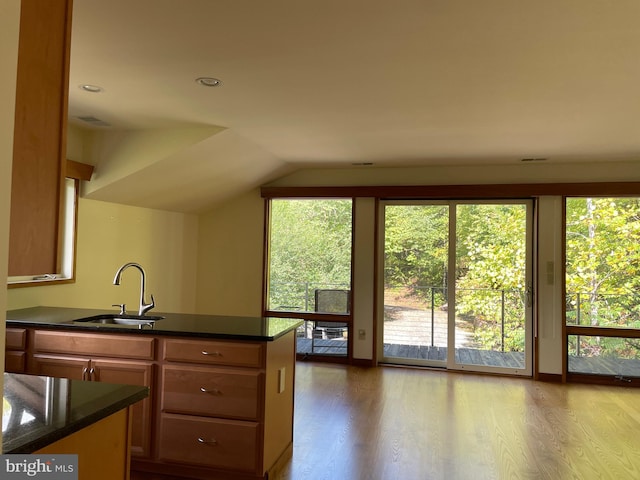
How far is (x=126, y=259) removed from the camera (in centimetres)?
455

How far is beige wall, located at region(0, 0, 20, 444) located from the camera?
80 centimetres

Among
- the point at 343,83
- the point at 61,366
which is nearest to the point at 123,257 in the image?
the point at 61,366

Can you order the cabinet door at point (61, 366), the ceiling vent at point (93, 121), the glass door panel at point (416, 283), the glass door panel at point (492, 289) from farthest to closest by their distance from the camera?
the glass door panel at point (416, 283)
the glass door panel at point (492, 289)
the ceiling vent at point (93, 121)
the cabinet door at point (61, 366)

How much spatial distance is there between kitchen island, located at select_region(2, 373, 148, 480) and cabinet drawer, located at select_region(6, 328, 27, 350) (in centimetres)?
145

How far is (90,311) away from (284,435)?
1723mm

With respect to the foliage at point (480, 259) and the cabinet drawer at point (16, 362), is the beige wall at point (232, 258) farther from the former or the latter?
the cabinet drawer at point (16, 362)

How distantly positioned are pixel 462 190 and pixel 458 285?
1.11 meters

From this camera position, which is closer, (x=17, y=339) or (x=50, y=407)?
(x=50, y=407)

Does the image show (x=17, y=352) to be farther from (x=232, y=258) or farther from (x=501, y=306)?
(x=501, y=306)

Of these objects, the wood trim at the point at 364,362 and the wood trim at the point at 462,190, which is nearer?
the wood trim at the point at 462,190

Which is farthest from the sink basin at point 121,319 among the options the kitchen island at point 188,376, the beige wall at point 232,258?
the beige wall at point 232,258

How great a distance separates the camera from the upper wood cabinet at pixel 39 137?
0.99 metres

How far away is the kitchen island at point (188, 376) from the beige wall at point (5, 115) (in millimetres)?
1820

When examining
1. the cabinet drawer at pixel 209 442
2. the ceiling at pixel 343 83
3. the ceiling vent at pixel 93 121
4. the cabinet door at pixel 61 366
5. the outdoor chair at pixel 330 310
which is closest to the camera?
the ceiling at pixel 343 83
